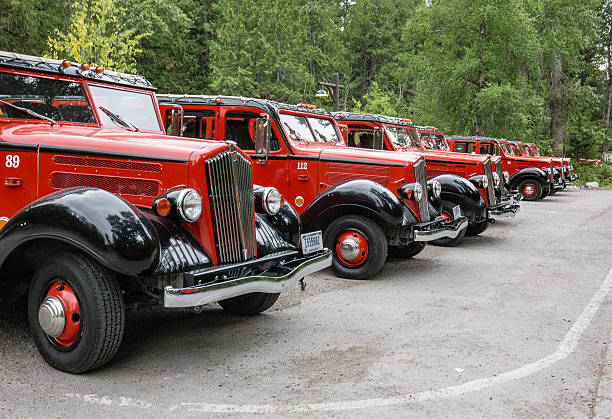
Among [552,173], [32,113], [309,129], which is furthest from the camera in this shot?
[552,173]

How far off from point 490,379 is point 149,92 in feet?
14.7

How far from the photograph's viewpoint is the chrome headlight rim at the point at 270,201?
5.14 m

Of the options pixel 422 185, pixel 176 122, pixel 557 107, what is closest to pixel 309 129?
pixel 422 185

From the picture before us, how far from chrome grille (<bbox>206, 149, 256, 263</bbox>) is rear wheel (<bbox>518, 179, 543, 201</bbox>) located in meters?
18.1

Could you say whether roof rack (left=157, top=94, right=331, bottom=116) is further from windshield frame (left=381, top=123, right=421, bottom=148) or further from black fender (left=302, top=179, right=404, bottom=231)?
windshield frame (left=381, top=123, right=421, bottom=148)

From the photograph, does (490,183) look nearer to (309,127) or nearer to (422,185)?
(422,185)

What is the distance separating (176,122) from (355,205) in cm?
239

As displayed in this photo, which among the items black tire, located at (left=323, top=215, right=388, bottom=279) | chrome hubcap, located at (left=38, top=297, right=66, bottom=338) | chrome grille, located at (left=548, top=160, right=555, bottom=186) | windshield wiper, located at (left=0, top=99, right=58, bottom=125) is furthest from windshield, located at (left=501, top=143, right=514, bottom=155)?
chrome hubcap, located at (left=38, top=297, right=66, bottom=338)

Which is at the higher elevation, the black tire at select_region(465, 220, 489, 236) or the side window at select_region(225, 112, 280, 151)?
the side window at select_region(225, 112, 280, 151)

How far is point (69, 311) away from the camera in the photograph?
3803 mm

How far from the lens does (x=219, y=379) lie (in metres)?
3.86

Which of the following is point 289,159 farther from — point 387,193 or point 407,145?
point 407,145

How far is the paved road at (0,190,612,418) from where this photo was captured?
3477 millimetres

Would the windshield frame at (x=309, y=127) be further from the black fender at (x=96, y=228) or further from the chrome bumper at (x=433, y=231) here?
the black fender at (x=96, y=228)
